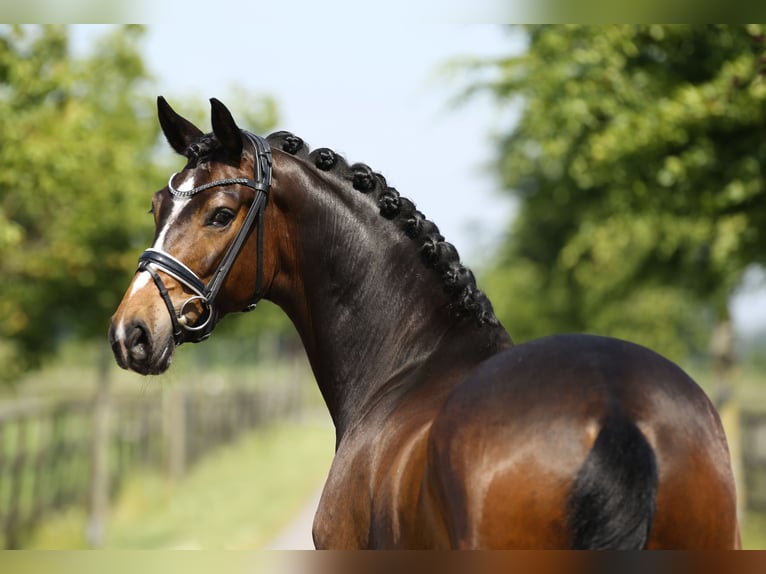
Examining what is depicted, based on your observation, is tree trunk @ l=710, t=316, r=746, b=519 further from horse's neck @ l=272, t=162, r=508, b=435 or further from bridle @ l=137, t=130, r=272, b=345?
bridle @ l=137, t=130, r=272, b=345

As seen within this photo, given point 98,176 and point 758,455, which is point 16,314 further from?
point 758,455

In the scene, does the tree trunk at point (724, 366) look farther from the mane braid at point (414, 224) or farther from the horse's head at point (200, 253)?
the horse's head at point (200, 253)

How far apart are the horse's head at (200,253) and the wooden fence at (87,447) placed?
8570mm

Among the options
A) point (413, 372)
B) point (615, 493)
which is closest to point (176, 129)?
point (413, 372)

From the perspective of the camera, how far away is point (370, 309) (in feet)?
12.2

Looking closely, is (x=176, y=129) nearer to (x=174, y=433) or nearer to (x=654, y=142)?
(x=654, y=142)

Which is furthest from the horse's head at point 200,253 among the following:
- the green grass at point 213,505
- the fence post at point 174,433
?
the fence post at point 174,433

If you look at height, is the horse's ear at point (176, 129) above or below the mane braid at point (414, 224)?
above

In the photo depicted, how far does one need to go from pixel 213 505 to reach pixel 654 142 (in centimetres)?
923

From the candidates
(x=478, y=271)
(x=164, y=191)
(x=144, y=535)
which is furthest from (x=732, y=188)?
(x=478, y=271)

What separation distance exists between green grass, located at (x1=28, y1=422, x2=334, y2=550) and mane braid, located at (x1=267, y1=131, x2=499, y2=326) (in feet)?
22.9

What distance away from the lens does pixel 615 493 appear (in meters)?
2.36

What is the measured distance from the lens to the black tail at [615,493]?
235 cm

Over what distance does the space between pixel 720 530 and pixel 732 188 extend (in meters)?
5.66
